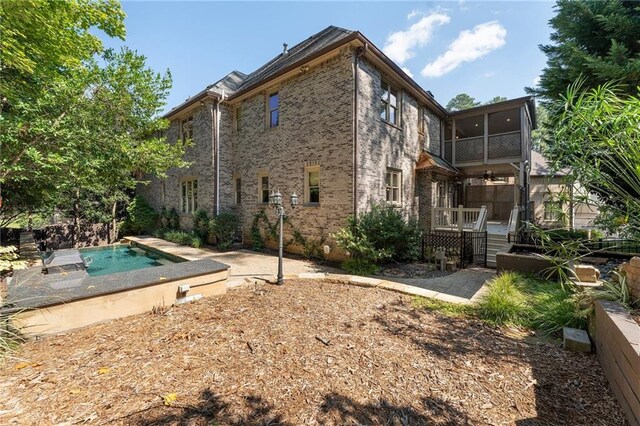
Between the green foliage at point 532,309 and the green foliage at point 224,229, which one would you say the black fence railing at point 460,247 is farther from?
the green foliage at point 224,229

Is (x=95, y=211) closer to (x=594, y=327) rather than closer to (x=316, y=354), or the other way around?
(x=316, y=354)

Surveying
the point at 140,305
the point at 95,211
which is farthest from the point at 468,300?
the point at 95,211

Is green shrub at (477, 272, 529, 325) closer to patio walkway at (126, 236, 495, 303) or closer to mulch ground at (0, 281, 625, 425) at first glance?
mulch ground at (0, 281, 625, 425)

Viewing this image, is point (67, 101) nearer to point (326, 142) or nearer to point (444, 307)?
point (326, 142)

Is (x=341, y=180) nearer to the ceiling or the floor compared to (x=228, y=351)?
nearer to the ceiling

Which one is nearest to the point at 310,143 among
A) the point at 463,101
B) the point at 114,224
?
the point at 114,224

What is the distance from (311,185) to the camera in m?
9.66

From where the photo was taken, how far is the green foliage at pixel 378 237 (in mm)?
7605

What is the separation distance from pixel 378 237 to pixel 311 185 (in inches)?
133

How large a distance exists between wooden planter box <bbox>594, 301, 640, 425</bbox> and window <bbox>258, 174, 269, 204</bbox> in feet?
33.9

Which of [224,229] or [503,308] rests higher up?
[224,229]

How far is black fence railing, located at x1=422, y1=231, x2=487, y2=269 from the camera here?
8383 mm

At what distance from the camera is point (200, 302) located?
15.7 feet

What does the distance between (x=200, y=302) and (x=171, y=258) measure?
6.53 m
